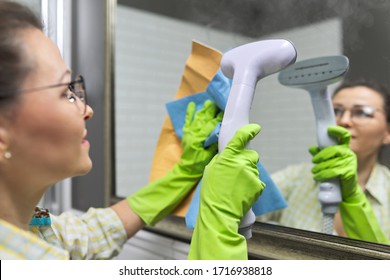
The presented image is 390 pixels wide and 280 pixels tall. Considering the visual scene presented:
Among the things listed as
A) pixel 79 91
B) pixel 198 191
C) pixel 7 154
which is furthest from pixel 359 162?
pixel 7 154

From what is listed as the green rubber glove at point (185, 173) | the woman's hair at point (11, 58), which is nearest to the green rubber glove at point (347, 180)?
the green rubber glove at point (185, 173)

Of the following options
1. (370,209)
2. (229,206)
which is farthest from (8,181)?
(370,209)

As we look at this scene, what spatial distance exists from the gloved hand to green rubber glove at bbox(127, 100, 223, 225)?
26 cm

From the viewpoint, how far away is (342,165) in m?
0.87

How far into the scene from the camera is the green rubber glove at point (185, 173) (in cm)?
89

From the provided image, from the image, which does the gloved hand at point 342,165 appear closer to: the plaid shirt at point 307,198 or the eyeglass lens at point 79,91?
the plaid shirt at point 307,198

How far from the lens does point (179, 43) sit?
138 cm

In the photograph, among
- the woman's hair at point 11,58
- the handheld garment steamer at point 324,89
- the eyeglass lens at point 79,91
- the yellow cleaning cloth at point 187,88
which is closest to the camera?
the woman's hair at point 11,58

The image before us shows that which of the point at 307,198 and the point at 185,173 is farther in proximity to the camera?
the point at 307,198

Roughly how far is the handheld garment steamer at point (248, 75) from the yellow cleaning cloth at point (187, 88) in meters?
0.22

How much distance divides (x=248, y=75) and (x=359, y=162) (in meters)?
0.42

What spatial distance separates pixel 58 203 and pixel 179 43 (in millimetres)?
789

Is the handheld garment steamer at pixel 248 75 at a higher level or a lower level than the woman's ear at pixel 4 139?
Result: higher

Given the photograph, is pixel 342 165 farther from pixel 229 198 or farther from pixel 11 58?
pixel 11 58
